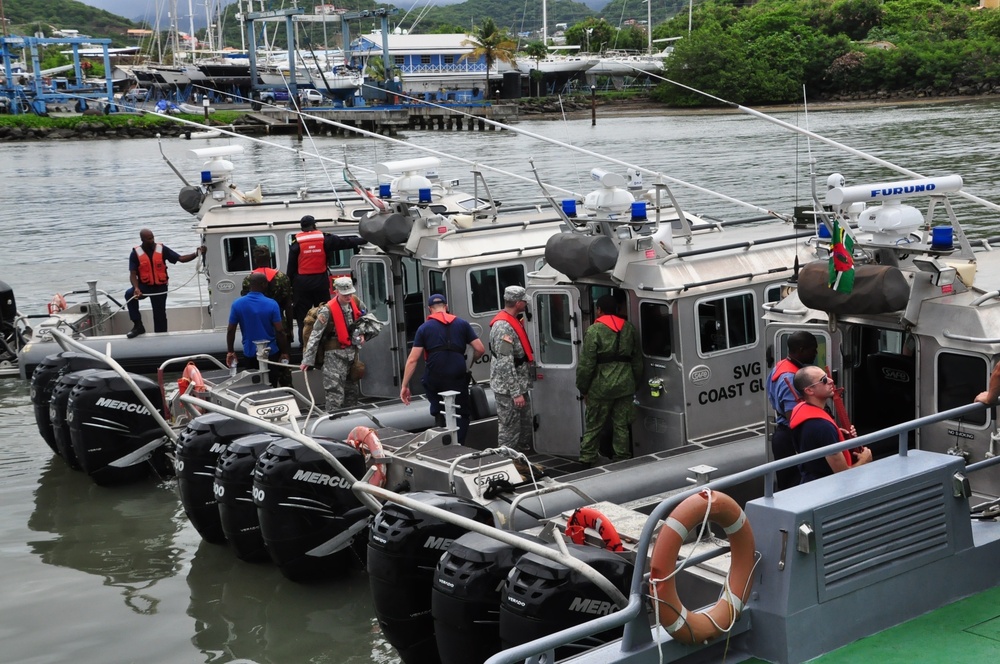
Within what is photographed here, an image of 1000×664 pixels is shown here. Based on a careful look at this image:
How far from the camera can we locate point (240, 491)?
28.6ft

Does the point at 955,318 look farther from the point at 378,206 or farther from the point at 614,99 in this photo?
the point at 614,99

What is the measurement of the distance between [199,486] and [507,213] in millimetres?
5841

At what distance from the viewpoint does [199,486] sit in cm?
932

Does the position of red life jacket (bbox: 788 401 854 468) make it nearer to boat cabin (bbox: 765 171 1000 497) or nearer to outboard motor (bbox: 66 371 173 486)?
boat cabin (bbox: 765 171 1000 497)

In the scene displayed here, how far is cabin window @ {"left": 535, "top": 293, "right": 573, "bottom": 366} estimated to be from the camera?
372 inches

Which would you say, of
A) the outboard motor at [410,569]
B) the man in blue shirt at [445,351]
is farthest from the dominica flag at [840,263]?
the man in blue shirt at [445,351]

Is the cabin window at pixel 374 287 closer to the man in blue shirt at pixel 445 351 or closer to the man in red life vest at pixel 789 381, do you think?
the man in blue shirt at pixel 445 351

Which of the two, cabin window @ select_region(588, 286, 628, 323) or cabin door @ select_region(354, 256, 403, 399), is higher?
cabin window @ select_region(588, 286, 628, 323)

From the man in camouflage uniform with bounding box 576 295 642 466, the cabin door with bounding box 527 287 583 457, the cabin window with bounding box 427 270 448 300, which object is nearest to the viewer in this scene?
the man in camouflage uniform with bounding box 576 295 642 466

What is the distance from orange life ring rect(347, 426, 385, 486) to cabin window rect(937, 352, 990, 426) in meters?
3.90

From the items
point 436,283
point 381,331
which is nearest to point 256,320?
point 381,331

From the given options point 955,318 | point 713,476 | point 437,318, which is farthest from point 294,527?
point 955,318

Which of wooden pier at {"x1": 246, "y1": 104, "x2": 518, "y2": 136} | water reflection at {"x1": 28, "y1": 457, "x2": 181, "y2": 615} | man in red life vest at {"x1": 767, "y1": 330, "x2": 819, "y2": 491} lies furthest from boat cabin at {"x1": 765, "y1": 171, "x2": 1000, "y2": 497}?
wooden pier at {"x1": 246, "y1": 104, "x2": 518, "y2": 136}

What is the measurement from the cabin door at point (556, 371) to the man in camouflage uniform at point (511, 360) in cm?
15
